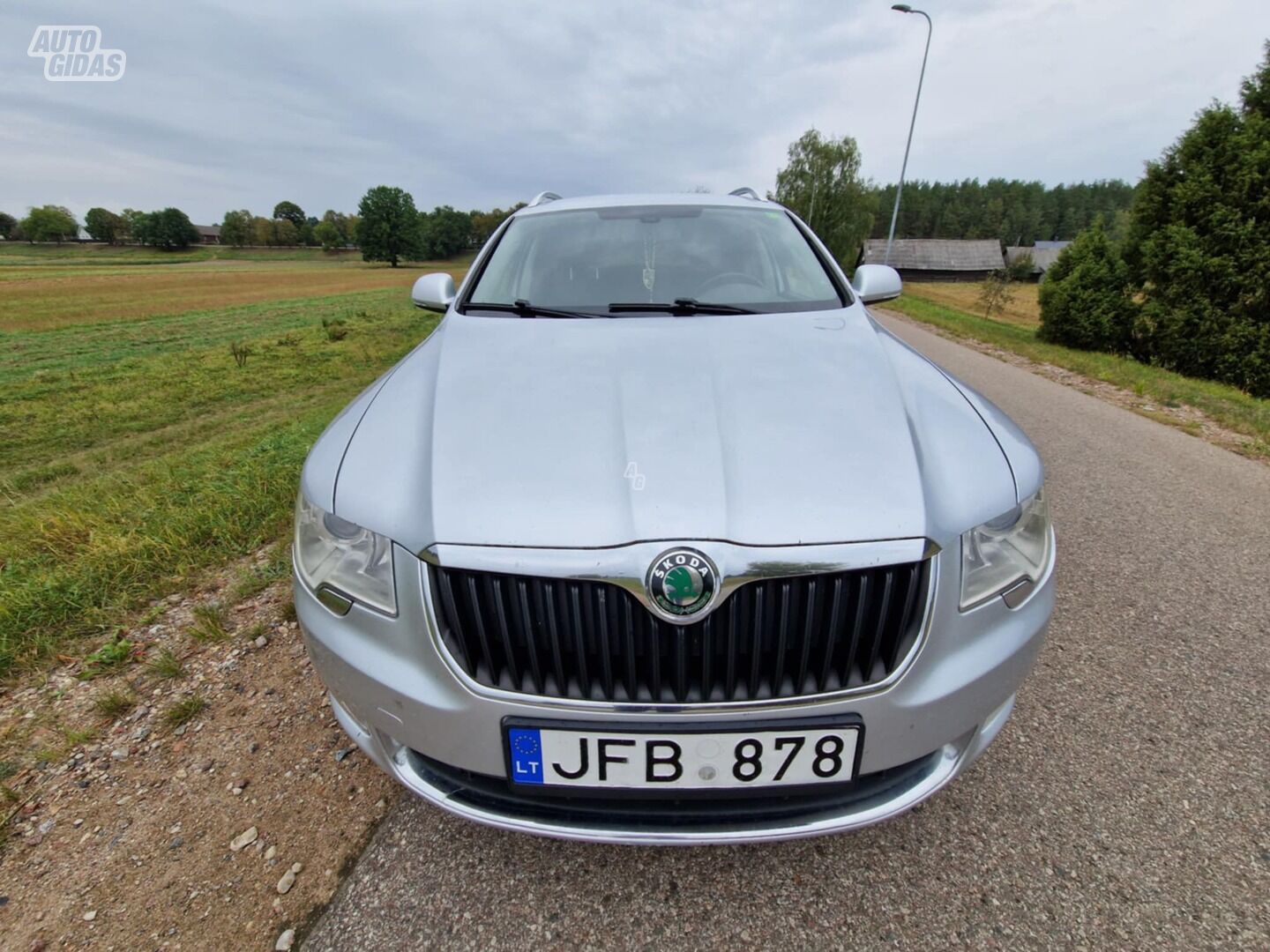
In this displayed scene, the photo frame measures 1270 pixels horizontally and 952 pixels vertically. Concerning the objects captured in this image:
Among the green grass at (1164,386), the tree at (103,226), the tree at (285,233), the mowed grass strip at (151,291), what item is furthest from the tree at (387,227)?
the green grass at (1164,386)

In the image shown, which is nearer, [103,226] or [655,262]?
[655,262]

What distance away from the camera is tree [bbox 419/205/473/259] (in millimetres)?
60750

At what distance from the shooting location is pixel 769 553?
113 centimetres

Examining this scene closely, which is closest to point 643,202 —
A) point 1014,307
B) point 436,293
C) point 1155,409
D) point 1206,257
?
point 436,293

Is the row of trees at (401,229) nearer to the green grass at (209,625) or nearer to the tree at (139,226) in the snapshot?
the tree at (139,226)

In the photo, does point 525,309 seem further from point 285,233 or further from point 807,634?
point 285,233

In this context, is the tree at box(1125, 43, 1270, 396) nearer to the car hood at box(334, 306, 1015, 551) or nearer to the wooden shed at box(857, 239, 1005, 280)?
the car hood at box(334, 306, 1015, 551)

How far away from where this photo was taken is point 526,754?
3.86ft

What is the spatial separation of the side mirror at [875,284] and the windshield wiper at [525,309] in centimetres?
114

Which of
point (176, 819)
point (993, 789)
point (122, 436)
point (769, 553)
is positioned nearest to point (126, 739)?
point (176, 819)

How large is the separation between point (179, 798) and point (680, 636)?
153cm

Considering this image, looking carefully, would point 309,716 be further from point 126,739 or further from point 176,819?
point 126,739

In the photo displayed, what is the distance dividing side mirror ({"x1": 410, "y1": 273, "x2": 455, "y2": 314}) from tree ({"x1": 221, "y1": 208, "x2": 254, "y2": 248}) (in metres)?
89.3

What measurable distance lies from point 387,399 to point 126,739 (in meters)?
1.34
